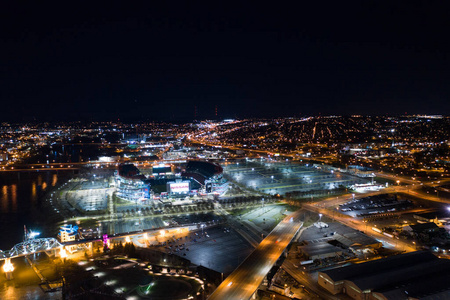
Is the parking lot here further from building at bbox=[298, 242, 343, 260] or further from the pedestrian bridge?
the pedestrian bridge

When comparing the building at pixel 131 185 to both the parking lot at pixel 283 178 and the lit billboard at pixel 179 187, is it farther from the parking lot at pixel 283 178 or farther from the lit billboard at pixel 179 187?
the parking lot at pixel 283 178

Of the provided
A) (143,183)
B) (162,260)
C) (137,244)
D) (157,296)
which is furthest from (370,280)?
(143,183)

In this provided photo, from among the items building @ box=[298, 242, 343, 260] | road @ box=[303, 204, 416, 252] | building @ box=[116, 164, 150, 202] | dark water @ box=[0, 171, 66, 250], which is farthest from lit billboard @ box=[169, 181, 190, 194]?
building @ box=[298, 242, 343, 260]

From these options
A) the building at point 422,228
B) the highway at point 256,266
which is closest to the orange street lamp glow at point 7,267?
the highway at point 256,266

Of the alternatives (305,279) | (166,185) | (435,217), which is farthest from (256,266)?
(166,185)

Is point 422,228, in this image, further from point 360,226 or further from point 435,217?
point 360,226

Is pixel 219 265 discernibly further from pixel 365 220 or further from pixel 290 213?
pixel 365 220
